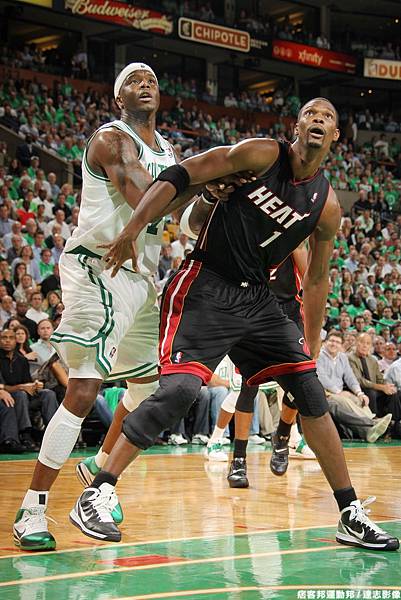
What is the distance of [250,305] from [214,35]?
25712 mm

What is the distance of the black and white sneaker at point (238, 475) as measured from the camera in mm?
6676

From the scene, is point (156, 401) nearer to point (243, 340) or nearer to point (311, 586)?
point (243, 340)

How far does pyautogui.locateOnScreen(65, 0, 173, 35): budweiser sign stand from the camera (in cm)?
2517

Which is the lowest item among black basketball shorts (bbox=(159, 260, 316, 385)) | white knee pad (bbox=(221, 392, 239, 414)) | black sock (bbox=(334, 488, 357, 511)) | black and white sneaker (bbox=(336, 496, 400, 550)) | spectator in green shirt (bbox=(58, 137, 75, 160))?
white knee pad (bbox=(221, 392, 239, 414))

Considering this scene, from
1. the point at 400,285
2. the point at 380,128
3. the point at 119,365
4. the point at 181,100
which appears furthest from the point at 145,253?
the point at 380,128

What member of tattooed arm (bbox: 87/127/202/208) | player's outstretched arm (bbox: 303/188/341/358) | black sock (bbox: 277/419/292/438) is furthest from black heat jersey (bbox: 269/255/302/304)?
tattooed arm (bbox: 87/127/202/208)

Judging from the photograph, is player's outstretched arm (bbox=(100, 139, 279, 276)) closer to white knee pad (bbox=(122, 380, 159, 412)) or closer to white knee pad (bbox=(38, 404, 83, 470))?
white knee pad (bbox=(38, 404, 83, 470))

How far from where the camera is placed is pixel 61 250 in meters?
13.4

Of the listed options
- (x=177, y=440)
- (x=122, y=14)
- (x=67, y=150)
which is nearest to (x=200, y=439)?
(x=177, y=440)

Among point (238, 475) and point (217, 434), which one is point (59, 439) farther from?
point (217, 434)

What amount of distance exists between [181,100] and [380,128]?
874cm

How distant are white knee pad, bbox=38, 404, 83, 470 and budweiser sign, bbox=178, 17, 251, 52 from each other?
2494 centimetres

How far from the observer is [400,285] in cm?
1909

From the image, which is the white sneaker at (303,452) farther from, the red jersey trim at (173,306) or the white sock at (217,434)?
the red jersey trim at (173,306)
